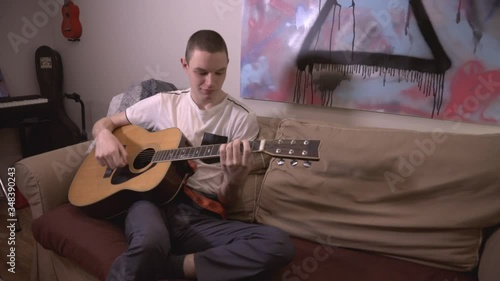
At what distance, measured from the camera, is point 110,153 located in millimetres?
1260

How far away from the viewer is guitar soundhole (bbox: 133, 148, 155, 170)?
126cm

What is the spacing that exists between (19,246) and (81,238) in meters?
1.09

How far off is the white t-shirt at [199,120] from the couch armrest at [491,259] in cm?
94

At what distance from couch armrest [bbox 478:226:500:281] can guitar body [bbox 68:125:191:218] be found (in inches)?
41.7

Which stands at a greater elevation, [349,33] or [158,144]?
[349,33]

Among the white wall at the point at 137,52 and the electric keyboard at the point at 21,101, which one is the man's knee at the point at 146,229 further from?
the electric keyboard at the point at 21,101

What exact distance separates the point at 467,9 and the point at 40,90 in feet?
9.82

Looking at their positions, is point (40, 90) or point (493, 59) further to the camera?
point (40, 90)

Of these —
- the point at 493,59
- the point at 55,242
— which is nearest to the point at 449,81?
the point at 493,59

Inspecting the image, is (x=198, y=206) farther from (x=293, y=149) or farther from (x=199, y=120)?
(x=293, y=149)

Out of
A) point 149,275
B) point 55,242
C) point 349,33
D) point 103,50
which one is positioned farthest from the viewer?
point 103,50

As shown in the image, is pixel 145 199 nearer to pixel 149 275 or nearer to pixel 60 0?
pixel 149 275

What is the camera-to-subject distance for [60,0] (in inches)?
106

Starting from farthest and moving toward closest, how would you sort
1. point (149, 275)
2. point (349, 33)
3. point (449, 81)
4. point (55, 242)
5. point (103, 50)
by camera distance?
1. point (103, 50)
2. point (349, 33)
3. point (449, 81)
4. point (55, 242)
5. point (149, 275)
